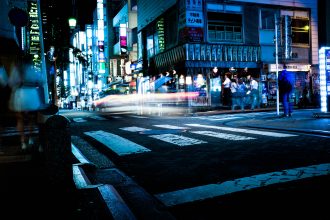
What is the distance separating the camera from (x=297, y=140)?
7.63m

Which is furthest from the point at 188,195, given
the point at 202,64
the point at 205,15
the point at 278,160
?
the point at 205,15

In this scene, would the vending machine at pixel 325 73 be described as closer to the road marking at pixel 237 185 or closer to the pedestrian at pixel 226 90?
the road marking at pixel 237 185

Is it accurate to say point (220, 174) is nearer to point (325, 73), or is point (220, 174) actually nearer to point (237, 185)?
point (237, 185)

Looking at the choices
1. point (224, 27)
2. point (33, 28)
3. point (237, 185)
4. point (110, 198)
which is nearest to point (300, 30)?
point (224, 27)

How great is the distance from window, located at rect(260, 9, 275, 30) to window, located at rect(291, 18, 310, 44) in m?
1.98

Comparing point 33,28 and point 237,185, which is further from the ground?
point 33,28

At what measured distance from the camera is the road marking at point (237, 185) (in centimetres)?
399

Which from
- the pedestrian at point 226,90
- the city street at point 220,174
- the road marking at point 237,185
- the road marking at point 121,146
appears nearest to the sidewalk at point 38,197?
the city street at point 220,174

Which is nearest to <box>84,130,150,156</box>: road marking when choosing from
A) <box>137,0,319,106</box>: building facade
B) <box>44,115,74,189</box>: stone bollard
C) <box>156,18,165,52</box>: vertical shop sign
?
<box>44,115,74,189</box>: stone bollard

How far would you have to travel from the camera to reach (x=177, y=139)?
8.58 m

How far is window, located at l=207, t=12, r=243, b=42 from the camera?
25500 mm

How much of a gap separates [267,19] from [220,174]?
24.6m

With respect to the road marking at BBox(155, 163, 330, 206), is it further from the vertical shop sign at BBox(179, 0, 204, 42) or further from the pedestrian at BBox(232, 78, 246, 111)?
the vertical shop sign at BBox(179, 0, 204, 42)

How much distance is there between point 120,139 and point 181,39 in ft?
54.6
